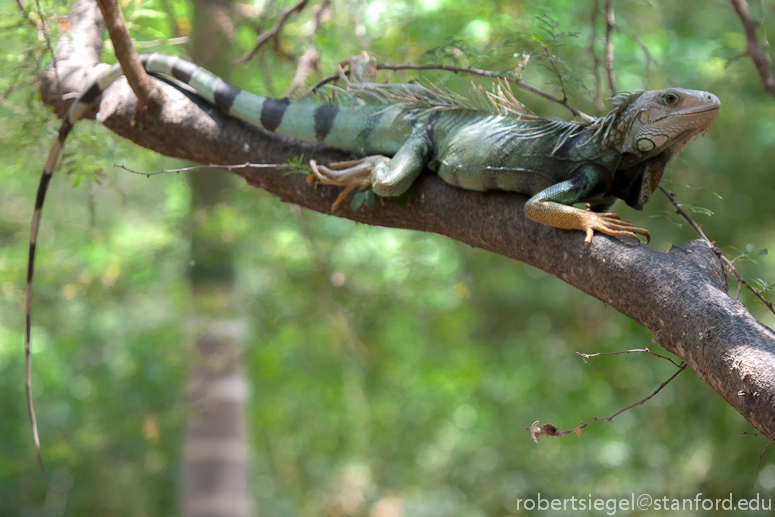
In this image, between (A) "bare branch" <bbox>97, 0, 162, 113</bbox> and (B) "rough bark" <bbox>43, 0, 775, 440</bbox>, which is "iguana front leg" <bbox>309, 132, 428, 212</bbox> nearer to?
(B) "rough bark" <bbox>43, 0, 775, 440</bbox>

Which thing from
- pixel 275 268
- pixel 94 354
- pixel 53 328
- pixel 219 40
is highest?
pixel 219 40

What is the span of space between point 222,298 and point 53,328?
2024 millimetres

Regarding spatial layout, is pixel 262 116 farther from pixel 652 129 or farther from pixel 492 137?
pixel 652 129

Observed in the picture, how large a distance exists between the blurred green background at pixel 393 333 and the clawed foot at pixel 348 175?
1.67 m

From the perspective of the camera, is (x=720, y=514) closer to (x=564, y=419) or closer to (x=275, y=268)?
(x=564, y=419)

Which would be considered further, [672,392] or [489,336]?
[489,336]

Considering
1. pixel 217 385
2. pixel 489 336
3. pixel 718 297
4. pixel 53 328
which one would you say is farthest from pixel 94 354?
pixel 718 297

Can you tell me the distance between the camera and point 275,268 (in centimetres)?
647

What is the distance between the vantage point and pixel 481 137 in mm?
2635

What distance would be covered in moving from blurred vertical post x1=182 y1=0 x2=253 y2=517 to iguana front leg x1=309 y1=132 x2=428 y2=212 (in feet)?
10.8

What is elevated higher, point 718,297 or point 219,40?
point 718,297

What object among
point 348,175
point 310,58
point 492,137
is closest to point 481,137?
point 492,137

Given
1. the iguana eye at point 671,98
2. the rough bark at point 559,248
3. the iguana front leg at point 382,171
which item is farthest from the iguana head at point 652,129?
the iguana front leg at point 382,171

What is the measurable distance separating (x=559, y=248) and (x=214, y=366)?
4584 mm
